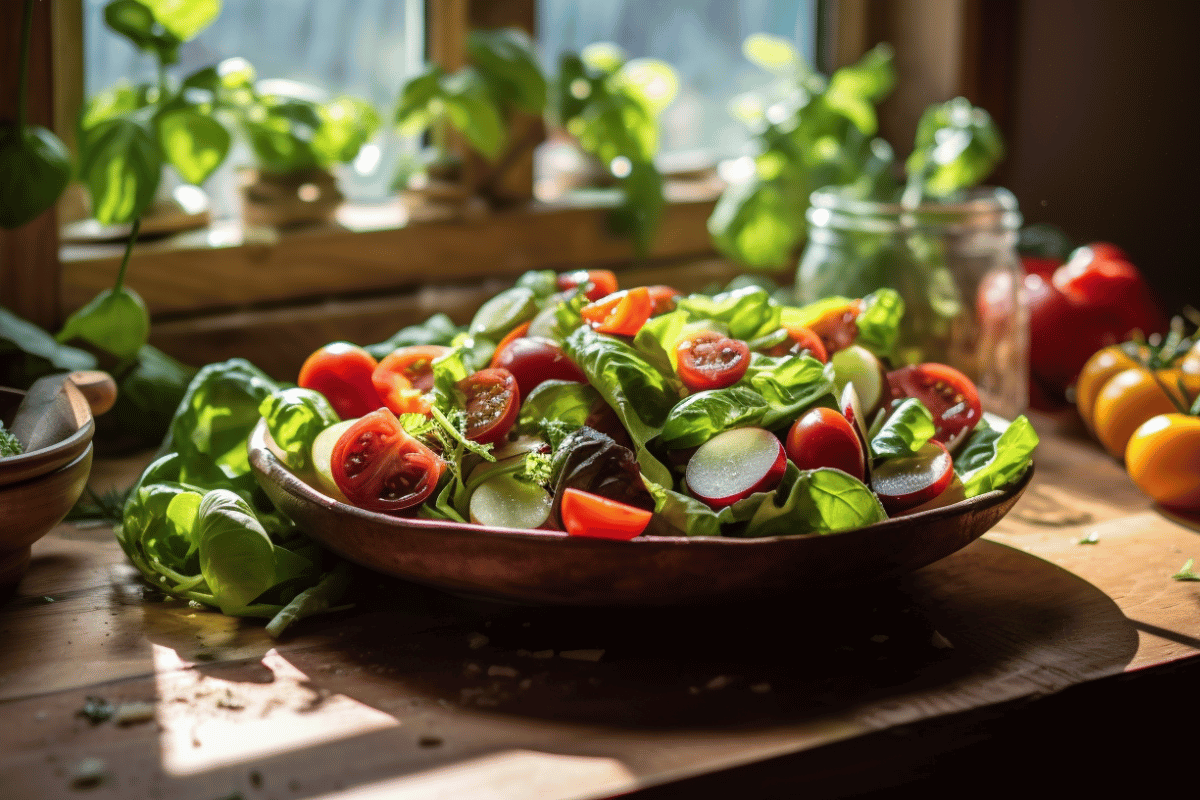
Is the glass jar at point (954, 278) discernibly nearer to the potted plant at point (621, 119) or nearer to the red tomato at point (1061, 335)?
the red tomato at point (1061, 335)

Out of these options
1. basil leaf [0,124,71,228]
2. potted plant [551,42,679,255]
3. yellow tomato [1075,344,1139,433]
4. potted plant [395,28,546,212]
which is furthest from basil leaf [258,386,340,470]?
yellow tomato [1075,344,1139,433]

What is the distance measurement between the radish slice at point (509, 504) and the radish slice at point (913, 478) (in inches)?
9.9

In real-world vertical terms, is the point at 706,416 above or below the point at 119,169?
below

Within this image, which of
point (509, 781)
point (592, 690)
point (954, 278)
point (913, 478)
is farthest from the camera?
point (954, 278)

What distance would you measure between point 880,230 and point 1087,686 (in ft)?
2.22

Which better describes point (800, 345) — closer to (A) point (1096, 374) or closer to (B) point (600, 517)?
(B) point (600, 517)

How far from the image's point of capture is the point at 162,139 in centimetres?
122

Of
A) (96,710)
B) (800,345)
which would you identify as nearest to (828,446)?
(800,345)

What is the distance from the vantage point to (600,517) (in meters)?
0.73

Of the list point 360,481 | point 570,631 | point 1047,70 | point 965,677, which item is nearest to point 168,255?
point 360,481

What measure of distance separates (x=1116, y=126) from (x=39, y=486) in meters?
1.52

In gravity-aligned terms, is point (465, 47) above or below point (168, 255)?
above

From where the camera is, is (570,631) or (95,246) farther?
(95,246)

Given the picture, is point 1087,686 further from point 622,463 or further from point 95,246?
point 95,246
